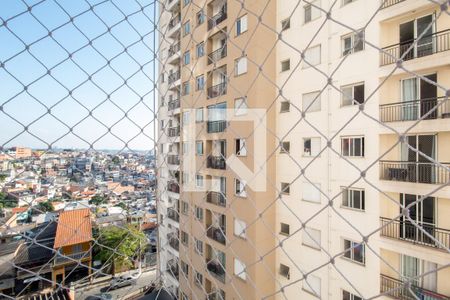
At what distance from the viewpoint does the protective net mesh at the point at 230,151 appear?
63cm

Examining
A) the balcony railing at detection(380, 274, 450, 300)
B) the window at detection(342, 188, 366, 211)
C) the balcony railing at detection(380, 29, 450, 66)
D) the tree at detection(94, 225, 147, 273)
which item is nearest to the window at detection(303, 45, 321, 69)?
the balcony railing at detection(380, 29, 450, 66)

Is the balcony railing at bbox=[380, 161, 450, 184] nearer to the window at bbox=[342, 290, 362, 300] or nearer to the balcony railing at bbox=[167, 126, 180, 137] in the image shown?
the window at bbox=[342, 290, 362, 300]

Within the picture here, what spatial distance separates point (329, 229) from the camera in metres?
2.82

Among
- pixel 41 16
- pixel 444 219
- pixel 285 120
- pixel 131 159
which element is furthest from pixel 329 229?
pixel 41 16

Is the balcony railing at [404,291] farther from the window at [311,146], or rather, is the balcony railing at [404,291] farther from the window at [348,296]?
the window at [311,146]

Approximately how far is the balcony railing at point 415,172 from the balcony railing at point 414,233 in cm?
41

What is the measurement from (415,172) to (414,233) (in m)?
0.59

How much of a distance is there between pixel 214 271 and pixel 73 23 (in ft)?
12.8

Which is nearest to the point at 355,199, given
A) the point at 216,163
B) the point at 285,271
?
the point at 285,271

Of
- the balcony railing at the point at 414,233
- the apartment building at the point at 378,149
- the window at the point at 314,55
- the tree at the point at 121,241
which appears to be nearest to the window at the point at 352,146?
the apartment building at the point at 378,149

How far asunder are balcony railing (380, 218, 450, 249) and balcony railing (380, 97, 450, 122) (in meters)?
0.98

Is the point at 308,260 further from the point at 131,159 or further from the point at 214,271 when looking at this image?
the point at 131,159

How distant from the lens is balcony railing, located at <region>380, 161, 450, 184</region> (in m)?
2.31

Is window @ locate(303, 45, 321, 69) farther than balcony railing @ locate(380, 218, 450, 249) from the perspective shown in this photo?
Yes
